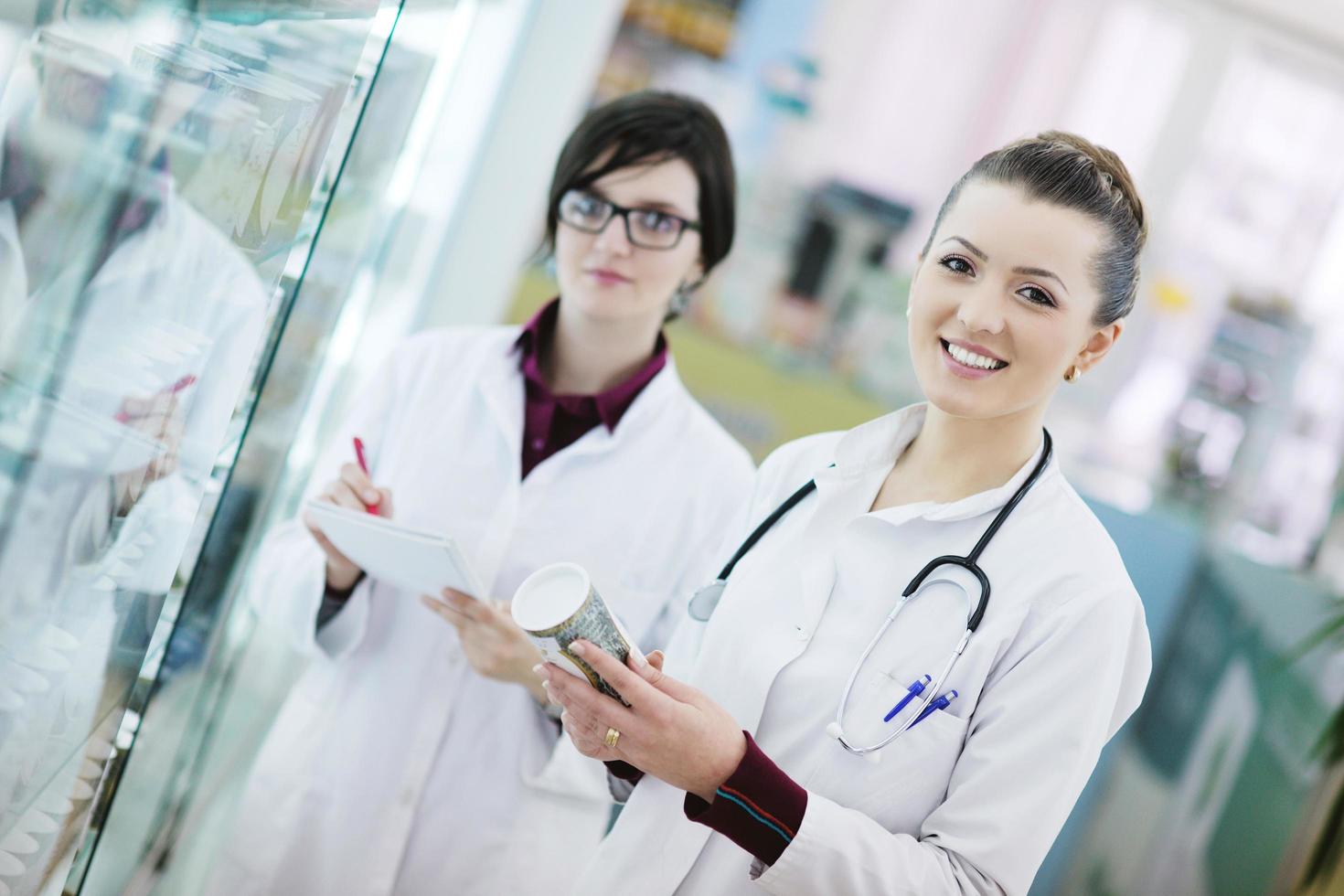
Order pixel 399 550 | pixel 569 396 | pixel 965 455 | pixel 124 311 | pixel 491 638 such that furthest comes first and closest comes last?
pixel 569 396 → pixel 491 638 → pixel 399 550 → pixel 965 455 → pixel 124 311

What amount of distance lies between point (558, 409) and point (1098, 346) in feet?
2.64

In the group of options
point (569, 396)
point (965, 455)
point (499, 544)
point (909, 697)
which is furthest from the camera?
point (569, 396)

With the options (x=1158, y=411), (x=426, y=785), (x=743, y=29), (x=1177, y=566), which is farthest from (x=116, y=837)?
(x=1158, y=411)

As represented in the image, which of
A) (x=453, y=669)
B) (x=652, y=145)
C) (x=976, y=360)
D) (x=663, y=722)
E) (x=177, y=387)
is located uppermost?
(x=652, y=145)

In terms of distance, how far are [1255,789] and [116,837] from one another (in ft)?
10.2

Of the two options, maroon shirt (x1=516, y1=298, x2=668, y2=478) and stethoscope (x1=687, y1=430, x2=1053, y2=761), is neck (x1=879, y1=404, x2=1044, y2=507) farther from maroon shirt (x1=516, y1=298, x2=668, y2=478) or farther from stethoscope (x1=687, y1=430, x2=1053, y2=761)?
maroon shirt (x1=516, y1=298, x2=668, y2=478)

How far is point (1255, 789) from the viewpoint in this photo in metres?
3.29

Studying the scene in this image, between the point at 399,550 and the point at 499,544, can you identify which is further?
the point at 499,544

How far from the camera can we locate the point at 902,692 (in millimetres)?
1068

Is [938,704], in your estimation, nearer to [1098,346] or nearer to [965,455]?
[965,455]

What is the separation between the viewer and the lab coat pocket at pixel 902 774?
1058 millimetres

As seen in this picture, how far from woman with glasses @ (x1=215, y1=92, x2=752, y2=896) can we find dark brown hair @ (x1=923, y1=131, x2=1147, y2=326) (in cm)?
59

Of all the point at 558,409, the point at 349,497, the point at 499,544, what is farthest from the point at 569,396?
the point at 349,497

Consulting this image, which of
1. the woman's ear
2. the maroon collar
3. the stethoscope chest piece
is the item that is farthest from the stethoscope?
the maroon collar
